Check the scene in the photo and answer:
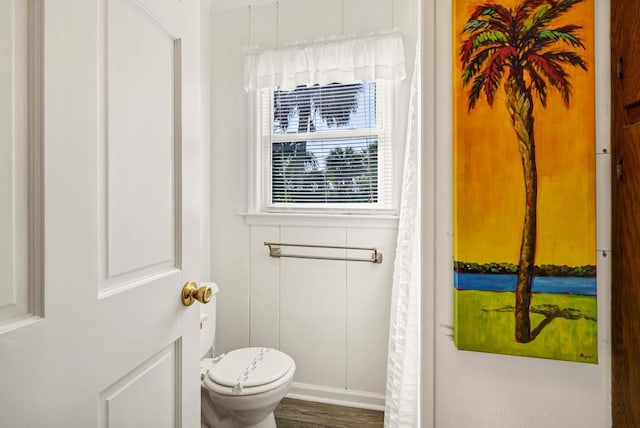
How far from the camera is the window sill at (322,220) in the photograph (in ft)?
6.38

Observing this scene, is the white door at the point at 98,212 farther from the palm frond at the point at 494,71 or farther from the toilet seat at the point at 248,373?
the palm frond at the point at 494,71

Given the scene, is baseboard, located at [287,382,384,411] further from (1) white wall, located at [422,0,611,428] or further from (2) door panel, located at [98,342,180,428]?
(2) door panel, located at [98,342,180,428]

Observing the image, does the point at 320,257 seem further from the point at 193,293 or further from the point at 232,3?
the point at 232,3

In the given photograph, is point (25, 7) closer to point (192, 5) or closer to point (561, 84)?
point (192, 5)

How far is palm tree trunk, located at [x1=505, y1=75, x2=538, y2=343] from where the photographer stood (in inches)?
33.2

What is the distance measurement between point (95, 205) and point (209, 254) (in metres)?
1.59

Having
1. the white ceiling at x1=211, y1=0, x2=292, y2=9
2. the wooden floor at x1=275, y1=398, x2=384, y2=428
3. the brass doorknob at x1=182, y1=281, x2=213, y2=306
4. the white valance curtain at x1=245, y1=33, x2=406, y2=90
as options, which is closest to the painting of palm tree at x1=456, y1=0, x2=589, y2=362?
the brass doorknob at x1=182, y1=281, x2=213, y2=306

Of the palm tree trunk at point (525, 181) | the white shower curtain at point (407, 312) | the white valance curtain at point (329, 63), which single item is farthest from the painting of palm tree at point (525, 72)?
the white valance curtain at point (329, 63)

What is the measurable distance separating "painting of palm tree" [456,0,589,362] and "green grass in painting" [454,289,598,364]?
2cm

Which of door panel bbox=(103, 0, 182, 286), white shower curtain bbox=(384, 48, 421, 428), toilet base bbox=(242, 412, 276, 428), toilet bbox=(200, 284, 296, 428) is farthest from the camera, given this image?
toilet base bbox=(242, 412, 276, 428)

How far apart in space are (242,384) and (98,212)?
111cm

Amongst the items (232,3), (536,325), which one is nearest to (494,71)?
(536,325)

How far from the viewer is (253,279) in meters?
2.15

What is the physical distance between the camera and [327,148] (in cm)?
208
